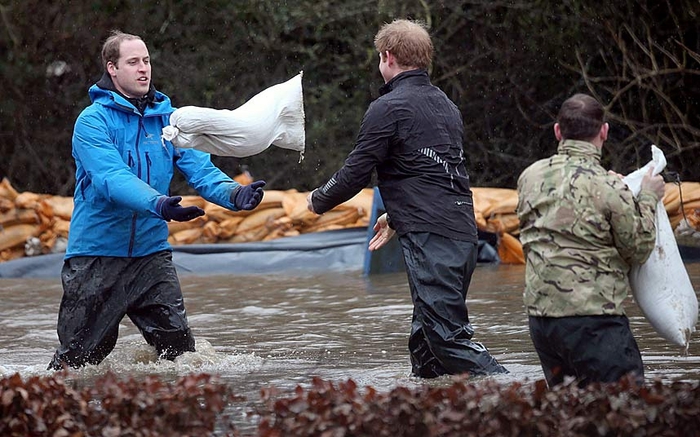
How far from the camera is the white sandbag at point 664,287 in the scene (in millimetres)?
4891

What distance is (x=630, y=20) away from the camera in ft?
49.3

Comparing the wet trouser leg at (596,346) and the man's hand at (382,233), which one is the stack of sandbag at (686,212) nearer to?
the man's hand at (382,233)

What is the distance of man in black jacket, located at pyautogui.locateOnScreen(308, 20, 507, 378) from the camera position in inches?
232

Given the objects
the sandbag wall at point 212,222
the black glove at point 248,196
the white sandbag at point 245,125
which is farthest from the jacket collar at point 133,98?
the sandbag wall at point 212,222

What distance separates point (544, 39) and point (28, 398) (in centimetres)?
1247

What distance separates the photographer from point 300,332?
8.35 m

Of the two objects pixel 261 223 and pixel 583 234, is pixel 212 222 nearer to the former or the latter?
pixel 261 223

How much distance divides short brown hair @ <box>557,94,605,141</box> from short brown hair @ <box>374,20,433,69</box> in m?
1.44

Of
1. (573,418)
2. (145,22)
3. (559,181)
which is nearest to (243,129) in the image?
(559,181)

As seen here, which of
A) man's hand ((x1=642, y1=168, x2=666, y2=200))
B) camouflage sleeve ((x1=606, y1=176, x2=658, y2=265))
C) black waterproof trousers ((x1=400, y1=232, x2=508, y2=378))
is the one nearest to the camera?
camouflage sleeve ((x1=606, y1=176, x2=658, y2=265))

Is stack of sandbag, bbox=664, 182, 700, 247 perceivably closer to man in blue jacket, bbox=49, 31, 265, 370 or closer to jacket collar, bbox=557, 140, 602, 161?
man in blue jacket, bbox=49, 31, 265, 370

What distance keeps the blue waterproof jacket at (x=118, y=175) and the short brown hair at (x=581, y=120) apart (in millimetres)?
2316

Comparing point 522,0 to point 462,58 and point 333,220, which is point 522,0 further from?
point 333,220

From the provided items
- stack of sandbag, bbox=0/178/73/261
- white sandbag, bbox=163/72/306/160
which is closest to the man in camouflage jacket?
white sandbag, bbox=163/72/306/160
